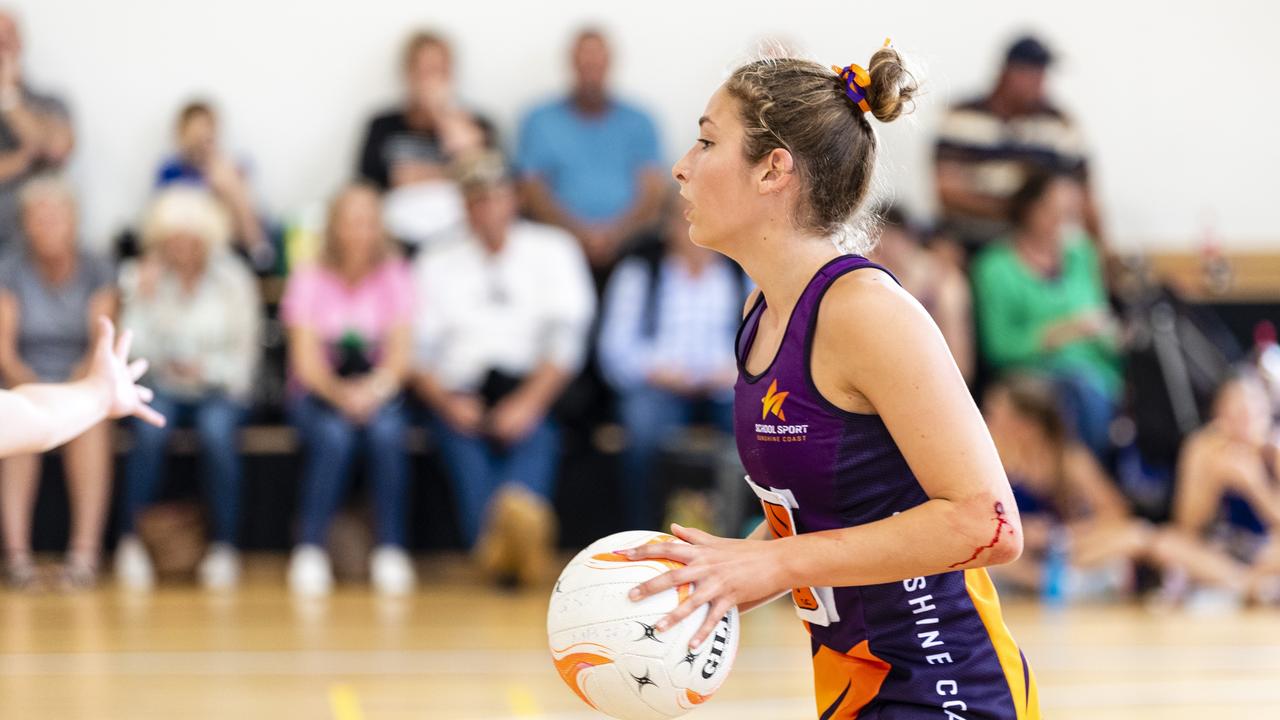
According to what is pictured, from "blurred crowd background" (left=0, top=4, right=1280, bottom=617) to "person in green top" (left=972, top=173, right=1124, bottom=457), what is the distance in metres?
0.02

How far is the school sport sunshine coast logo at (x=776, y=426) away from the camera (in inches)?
81.3

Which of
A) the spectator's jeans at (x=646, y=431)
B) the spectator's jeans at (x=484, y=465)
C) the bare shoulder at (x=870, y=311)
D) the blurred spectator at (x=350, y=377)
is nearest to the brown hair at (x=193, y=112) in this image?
the blurred spectator at (x=350, y=377)

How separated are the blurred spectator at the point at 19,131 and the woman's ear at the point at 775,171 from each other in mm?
5992

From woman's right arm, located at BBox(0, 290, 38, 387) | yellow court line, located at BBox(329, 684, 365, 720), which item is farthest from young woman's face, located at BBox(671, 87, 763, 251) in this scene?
woman's right arm, located at BBox(0, 290, 38, 387)

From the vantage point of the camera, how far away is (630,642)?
6.79ft

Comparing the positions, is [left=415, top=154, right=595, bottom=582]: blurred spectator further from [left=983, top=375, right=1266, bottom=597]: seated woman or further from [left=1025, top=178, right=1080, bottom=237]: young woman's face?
[left=1025, top=178, right=1080, bottom=237]: young woman's face

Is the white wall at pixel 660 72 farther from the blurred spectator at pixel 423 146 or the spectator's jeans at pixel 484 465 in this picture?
the spectator's jeans at pixel 484 465

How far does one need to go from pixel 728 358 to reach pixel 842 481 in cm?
505

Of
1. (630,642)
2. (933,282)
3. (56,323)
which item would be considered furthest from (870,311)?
(56,323)

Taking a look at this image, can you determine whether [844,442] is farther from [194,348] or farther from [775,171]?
[194,348]

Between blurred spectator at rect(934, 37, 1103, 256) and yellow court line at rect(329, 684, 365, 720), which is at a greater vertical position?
blurred spectator at rect(934, 37, 1103, 256)

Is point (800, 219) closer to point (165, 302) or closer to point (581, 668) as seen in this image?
point (581, 668)

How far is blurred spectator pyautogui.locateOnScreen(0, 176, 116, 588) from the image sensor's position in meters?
6.46

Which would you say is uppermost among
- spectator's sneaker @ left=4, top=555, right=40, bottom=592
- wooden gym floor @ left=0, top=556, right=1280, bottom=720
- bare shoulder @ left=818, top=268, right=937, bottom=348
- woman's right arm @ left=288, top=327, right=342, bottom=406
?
bare shoulder @ left=818, top=268, right=937, bottom=348
